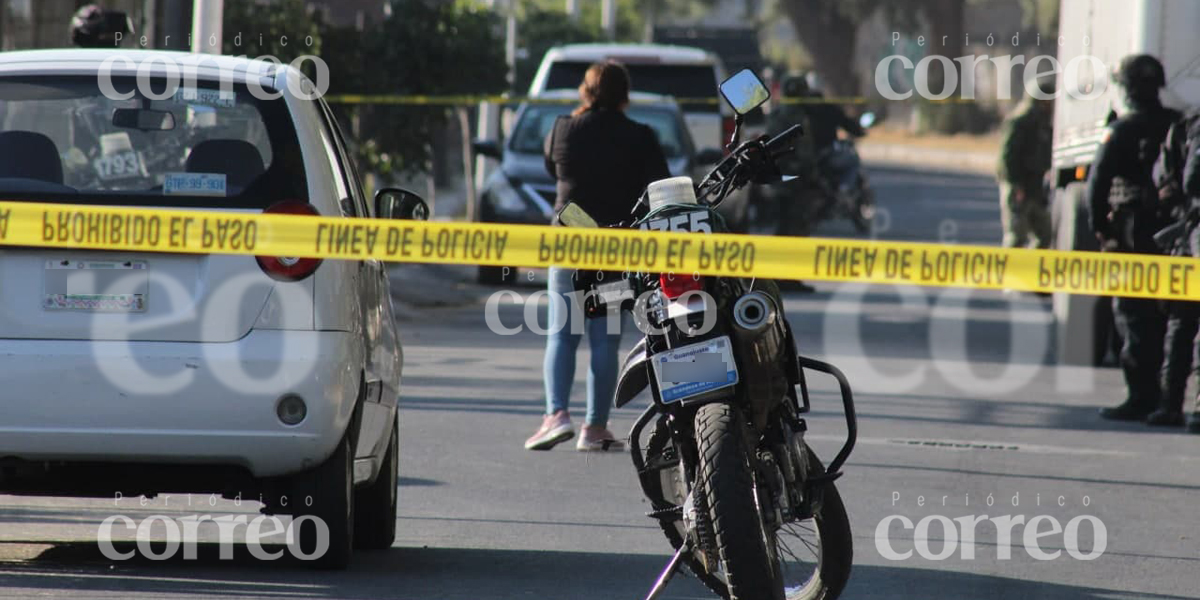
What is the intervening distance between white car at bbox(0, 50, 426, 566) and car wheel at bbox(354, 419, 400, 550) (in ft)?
1.39

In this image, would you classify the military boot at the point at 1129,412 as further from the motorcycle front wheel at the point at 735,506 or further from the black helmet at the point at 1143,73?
the motorcycle front wheel at the point at 735,506

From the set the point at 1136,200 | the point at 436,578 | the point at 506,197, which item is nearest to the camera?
the point at 436,578

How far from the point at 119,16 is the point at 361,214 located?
4.84 meters

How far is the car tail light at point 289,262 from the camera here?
611 cm

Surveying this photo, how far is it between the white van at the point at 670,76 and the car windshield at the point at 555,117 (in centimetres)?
203

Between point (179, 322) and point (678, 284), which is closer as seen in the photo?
point (678, 284)

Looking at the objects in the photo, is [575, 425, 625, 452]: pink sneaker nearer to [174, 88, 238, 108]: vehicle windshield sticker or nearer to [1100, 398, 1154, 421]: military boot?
[1100, 398, 1154, 421]: military boot

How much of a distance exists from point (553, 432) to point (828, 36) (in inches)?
2472

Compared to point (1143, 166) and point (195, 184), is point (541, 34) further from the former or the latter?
point (195, 184)

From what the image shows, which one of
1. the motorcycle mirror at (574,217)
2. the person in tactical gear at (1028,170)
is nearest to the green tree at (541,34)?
the person in tactical gear at (1028,170)

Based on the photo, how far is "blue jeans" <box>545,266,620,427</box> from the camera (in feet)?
31.3

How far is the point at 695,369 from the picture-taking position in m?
5.37

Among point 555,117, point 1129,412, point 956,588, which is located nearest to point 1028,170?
point 555,117

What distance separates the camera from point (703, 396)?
536 cm
